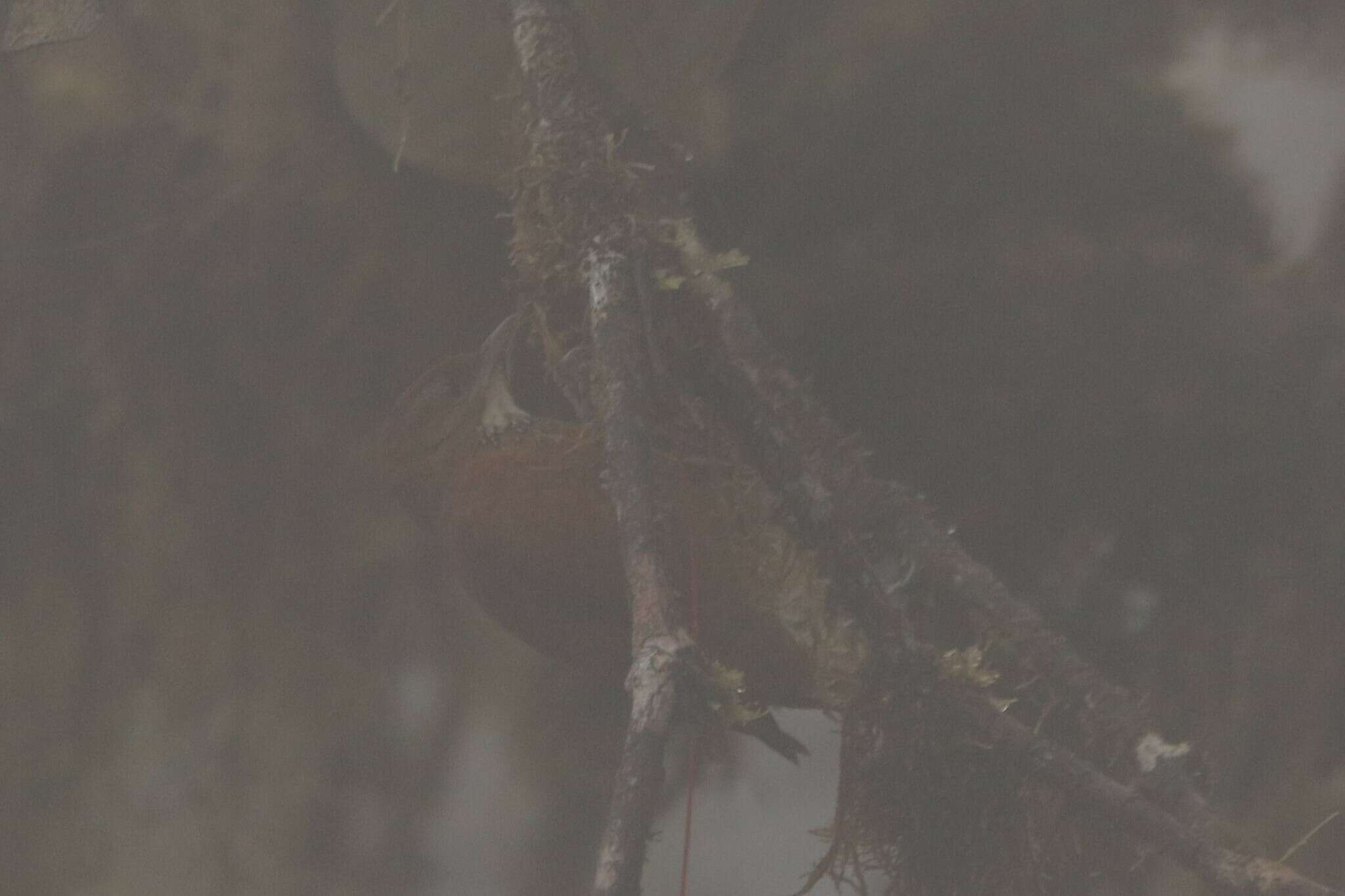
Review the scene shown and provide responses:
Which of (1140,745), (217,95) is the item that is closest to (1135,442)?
(1140,745)

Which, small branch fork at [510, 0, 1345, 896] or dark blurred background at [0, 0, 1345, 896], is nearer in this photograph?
small branch fork at [510, 0, 1345, 896]

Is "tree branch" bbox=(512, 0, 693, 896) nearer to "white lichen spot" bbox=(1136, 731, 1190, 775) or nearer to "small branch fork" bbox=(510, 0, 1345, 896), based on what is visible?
"small branch fork" bbox=(510, 0, 1345, 896)

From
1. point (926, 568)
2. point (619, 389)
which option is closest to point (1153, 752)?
point (926, 568)

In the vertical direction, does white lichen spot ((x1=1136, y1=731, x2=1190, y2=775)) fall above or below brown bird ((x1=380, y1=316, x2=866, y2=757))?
below

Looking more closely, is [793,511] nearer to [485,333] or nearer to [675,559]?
[675,559]

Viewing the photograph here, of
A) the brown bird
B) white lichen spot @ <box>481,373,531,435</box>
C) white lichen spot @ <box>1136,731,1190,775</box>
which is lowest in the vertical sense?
white lichen spot @ <box>1136,731,1190,775</box>

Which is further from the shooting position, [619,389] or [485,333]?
[485,333]

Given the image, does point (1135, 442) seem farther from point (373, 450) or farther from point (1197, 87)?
A: point (373, 450)

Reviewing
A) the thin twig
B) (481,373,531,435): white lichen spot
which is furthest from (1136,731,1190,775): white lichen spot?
(481,373,531,435): white lichen spot
